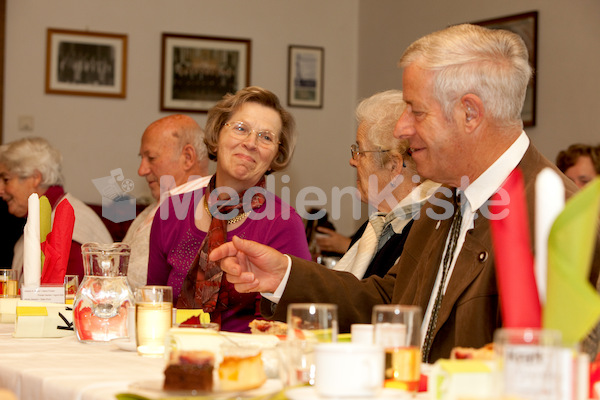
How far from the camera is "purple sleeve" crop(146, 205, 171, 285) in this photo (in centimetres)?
288

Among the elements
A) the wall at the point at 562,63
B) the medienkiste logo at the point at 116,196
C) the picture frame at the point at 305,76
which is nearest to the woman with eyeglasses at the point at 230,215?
the medienkiste logo at the point at 116,196

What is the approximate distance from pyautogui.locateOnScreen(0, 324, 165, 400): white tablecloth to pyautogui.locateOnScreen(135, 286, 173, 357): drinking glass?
0.03m

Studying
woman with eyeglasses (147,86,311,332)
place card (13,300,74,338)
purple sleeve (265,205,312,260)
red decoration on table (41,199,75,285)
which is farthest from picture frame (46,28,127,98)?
place card (13,300,74,338)

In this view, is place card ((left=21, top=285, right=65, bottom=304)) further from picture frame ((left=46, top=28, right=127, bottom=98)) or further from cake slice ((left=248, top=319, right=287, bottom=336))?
picture frame ((left=46, top=28, right=127, bottom=98))

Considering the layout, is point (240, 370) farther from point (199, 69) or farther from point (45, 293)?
point (199, 69)

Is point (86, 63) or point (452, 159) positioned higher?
point (86, 63)

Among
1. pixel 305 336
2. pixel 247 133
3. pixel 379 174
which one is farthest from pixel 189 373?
pixel 247 133

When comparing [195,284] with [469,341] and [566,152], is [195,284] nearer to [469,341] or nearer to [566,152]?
[469,341]

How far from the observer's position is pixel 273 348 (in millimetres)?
1331

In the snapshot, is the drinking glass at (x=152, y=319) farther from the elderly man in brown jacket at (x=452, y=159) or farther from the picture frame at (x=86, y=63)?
the picture frame at (x=86, y=63)

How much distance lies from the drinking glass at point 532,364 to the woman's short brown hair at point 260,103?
224 centimetres

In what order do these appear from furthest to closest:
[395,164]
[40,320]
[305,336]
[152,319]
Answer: [395,164] → [40,320] → [152,319] → [305,336]

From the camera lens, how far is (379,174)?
9.20ft

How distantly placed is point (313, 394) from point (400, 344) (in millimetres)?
161
